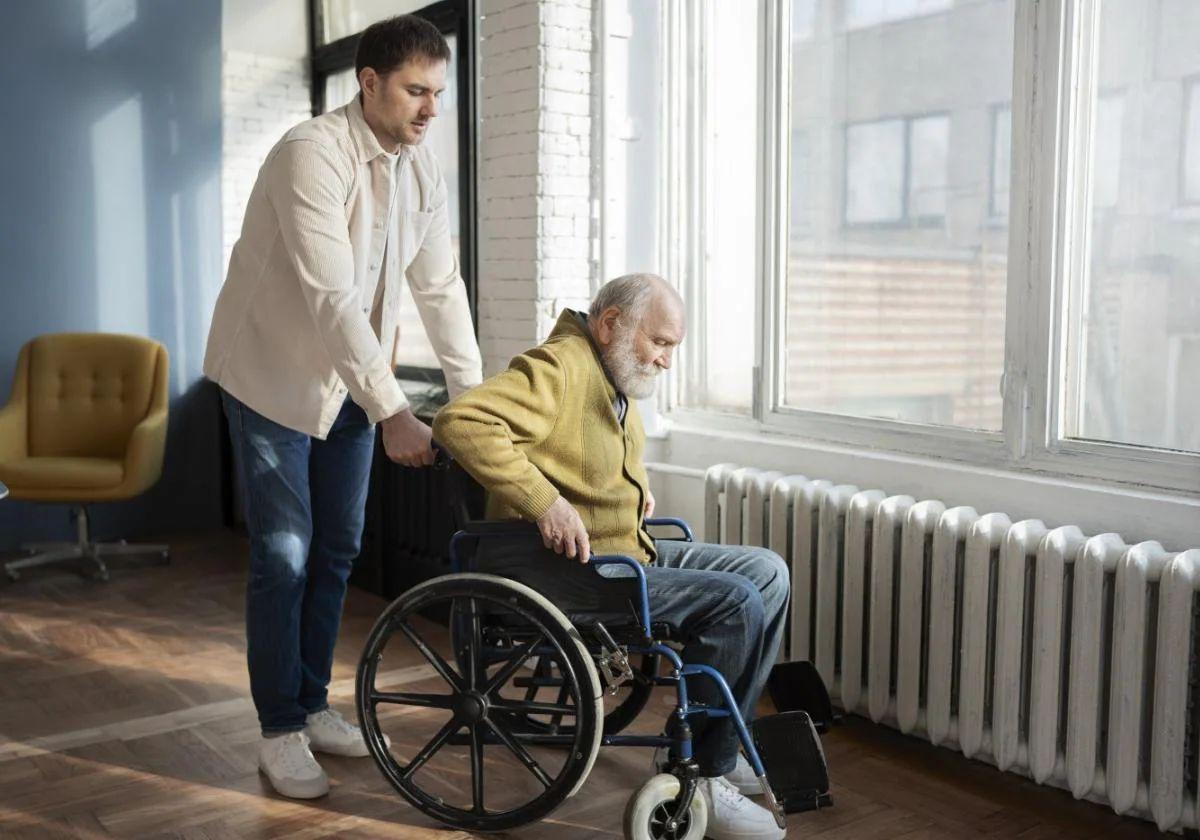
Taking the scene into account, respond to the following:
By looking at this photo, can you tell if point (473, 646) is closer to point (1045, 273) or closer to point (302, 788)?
point (302, 788)

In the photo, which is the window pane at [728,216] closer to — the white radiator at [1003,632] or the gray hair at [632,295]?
the white radiator at [1003,632]

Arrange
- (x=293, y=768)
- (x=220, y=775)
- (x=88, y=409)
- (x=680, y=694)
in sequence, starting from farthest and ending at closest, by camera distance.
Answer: (x=88, y=409), (x=220, y=775), (x=293, y=768), (x=680, y=694)

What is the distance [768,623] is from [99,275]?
3.82 metres

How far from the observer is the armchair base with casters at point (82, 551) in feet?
15.0

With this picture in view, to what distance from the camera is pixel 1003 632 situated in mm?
2613

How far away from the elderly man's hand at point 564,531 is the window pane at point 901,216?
1230mm

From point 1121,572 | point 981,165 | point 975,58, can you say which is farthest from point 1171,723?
point 975,58

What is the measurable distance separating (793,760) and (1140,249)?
131 cm

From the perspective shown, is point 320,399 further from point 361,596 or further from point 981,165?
point 361,596

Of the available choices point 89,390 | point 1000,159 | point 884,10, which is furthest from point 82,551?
point 1000,159

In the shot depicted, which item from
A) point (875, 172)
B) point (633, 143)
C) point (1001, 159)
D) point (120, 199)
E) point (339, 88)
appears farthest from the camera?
point (339, 88)

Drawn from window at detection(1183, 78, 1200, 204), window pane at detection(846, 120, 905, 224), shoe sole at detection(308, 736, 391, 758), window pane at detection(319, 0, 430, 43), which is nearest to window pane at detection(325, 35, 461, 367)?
window pane at detection(319, 0, 430, 43)

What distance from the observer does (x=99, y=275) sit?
5.18 m

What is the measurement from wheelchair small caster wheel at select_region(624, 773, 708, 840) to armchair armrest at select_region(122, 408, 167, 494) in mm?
3090
